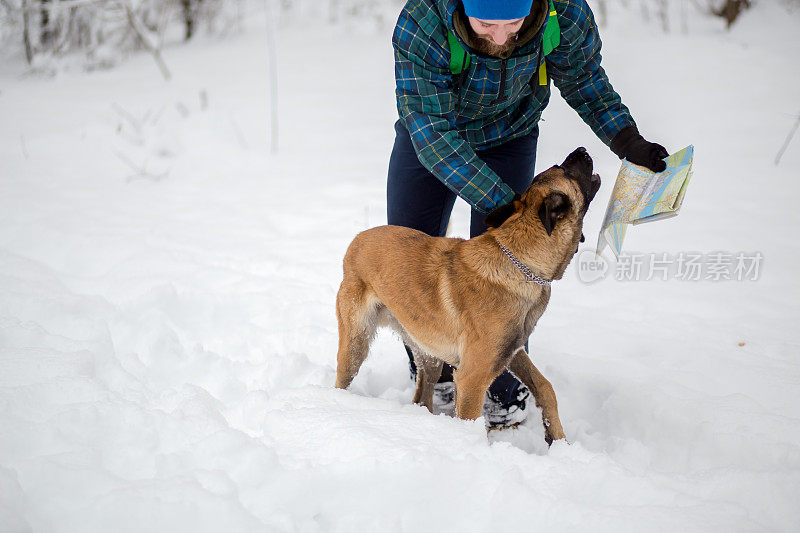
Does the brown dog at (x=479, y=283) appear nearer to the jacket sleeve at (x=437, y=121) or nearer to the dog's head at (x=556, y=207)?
the dog's head at (x=556, y=207)

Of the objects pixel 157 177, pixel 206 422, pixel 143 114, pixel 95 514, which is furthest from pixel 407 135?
pixel 143 114

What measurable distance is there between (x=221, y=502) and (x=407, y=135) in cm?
189

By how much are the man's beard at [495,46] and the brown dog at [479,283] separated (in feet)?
1.82

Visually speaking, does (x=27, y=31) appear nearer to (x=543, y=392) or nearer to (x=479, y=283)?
(x=479, y=283)

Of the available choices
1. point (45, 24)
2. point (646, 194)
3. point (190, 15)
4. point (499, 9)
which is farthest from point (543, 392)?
point (45, 24)

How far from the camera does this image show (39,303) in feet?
11.4

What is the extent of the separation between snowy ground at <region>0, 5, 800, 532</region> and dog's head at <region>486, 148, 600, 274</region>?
35.6 inches

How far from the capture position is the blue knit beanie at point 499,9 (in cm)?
191

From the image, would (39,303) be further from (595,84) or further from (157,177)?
(595,84)

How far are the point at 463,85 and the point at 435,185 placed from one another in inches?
24.7

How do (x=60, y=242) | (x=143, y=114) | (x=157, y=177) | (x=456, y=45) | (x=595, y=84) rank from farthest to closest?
(x=143, y=114) → (x=157, y=177) → (x=60, y=242) → (x=595, y=84) → (x=456, y=45)

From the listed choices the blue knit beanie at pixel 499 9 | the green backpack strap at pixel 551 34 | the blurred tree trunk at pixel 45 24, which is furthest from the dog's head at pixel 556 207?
the blurred tree trunk at pixel 45 24

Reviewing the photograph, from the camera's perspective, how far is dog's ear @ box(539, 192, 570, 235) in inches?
81.7

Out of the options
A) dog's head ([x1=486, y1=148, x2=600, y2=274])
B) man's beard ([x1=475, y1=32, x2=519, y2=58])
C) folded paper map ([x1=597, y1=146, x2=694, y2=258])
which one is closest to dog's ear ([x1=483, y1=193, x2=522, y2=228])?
dog's head ([x1=486, y1=148, x2=600, y2=274])
